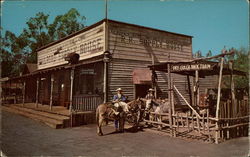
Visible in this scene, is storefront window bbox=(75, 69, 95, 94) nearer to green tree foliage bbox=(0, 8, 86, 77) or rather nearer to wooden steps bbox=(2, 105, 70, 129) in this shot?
wooden steps bbox=(2, 105, 70, 129)

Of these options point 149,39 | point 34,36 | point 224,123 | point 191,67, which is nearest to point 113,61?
point 149,39

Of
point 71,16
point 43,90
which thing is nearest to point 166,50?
point 43,90

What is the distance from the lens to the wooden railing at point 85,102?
440 inches

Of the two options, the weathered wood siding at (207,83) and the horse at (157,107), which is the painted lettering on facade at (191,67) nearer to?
the horse at (157,107)

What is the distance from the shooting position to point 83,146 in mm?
6543

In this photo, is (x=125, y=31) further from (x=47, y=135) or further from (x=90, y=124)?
(x=47, y=135)

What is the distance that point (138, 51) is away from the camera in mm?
14531

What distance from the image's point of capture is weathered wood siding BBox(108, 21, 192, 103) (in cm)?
1313

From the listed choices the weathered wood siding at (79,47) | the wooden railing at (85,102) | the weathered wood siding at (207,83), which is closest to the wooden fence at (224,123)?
the wooden railing at (85,102)

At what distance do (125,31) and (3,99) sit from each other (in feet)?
66.7

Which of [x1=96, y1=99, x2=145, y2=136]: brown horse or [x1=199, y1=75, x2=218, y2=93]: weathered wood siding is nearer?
[x1=96, y1=99, x2=145, y2=136]: brown horse

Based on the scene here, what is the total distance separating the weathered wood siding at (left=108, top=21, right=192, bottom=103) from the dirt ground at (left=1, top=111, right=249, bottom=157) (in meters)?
5.22

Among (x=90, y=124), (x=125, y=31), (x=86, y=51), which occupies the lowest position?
(x=90, y=124)

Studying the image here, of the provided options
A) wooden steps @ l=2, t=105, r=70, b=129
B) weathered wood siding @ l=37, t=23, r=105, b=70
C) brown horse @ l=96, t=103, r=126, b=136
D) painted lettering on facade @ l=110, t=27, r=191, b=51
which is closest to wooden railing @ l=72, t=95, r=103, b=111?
wooden steps @ l=2, t=105, r=70, b=129
